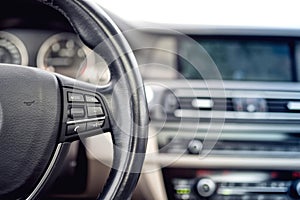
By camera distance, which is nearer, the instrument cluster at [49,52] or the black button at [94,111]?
the black button at [94,111]

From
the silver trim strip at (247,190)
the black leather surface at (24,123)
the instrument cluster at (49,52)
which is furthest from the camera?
the instrument cluster at (49,52)

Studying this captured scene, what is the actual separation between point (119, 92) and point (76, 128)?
0.12m

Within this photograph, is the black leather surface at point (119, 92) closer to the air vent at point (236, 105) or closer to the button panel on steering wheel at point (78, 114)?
the button panel on steering wheel at point (78, 114)

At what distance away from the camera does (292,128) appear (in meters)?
1.67

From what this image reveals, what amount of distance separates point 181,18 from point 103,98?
27.0 inches

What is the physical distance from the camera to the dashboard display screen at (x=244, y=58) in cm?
176

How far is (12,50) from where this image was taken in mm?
1688

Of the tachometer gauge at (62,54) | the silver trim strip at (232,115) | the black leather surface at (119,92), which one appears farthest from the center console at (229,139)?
the black leather surface at (119,92)

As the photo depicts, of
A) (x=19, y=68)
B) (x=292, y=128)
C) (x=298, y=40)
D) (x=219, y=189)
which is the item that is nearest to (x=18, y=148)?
(x=19, y=68)

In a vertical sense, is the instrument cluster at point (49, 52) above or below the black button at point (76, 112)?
above

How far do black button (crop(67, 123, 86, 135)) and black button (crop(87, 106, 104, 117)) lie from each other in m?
0.03

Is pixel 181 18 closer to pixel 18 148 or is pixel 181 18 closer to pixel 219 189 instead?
pixel 219 189

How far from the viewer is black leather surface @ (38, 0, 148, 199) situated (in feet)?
3.36

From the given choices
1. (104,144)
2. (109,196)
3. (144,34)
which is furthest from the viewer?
(144,34)
